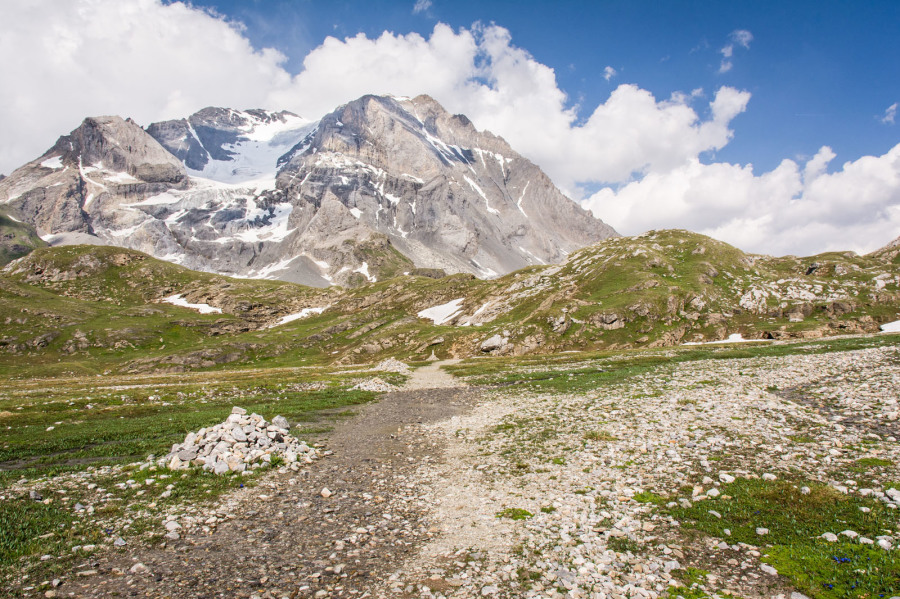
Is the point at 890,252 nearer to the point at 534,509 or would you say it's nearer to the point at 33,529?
the point at 534,509

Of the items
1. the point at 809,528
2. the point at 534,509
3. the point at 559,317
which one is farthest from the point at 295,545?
the point at 559,317

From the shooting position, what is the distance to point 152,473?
19.7m

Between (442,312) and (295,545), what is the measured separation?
168m

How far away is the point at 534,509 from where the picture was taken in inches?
594

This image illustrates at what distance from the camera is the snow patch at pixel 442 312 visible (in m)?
172

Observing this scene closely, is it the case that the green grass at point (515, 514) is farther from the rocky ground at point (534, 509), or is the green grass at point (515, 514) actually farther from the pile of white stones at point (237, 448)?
the pile of white stones at point (237, 448)

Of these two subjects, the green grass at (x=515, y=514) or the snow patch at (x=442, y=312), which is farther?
the snow patch at (x=442, y=312)

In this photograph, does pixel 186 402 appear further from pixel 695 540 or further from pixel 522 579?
pixel 695 540

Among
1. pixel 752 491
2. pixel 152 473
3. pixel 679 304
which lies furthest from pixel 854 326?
pixel 152 473

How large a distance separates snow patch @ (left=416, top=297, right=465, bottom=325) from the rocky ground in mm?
142539

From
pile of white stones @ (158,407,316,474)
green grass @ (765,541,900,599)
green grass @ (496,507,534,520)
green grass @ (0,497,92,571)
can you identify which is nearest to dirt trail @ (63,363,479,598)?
pile of white stones @ (158,407,316,474)

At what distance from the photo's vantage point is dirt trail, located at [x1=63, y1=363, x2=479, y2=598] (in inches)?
430

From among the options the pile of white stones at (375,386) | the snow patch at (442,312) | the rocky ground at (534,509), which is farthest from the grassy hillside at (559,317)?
Result: the rocky ground at (534,509)

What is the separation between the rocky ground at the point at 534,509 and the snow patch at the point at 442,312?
143 metres
